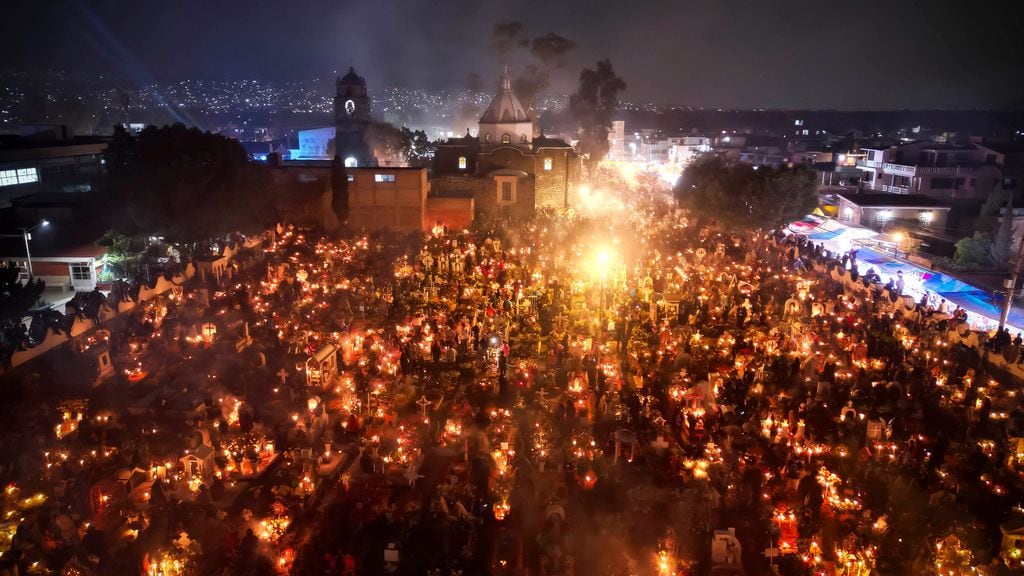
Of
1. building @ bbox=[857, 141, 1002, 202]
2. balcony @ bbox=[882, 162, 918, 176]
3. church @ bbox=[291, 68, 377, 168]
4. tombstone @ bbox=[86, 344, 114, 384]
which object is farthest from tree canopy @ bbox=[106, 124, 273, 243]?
building @ bbox=[857, 141, 1002, 202]

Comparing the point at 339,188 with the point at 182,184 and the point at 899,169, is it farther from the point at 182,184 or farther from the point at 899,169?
the point at 899,169

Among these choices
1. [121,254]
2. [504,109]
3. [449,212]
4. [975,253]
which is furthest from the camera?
[504,109]

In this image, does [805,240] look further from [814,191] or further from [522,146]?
[522,146]

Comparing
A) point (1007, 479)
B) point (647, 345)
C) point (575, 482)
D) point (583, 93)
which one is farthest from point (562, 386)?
point (583, 93)

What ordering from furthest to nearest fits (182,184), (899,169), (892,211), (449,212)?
1. (899,169)
2. (892,211)
3. (449,212)
4. (182,184)

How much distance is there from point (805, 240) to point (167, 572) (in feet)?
92.8

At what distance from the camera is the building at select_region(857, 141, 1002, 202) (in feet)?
130

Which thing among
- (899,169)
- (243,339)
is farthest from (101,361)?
(899,169)

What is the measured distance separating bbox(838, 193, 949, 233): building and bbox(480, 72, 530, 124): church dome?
19.1 m

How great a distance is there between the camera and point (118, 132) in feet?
78.3

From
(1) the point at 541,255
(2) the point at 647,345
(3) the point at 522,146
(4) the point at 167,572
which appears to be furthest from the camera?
(3) the point at 522,146

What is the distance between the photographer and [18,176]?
1137 inches

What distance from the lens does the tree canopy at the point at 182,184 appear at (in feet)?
71.1

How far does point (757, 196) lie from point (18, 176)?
1271 inches
